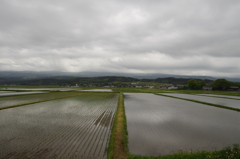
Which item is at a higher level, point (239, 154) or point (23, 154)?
point (239, 154)

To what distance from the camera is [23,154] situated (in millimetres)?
6699

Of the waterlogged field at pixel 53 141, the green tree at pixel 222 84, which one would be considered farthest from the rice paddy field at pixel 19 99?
the green tree at pixel 222 84

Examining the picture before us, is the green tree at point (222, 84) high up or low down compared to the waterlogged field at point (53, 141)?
up

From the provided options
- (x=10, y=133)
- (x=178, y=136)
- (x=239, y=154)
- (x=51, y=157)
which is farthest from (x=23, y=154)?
(x=239, y=154)

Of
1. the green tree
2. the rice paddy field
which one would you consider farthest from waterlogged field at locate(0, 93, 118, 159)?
the green tree

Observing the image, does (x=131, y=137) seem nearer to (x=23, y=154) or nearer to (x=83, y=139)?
(x=83, y=139)

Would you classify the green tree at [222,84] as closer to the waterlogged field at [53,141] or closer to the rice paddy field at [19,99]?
the rice paddy field at [19,99]

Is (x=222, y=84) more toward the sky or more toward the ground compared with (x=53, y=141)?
more toward the sky

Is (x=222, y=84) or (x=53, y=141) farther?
(x=222, y=84)

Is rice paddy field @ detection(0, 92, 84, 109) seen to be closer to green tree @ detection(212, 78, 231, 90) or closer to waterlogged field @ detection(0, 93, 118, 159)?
waterlogged field @ detection(0, 93, 118, 159)

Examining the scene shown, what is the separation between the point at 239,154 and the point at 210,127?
533 cm

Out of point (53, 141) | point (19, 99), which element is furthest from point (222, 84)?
point (19, 99)

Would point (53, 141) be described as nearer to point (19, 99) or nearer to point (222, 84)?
point (19, 99)

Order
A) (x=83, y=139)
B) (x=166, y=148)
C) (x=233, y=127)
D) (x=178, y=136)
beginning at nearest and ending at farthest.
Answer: (x=166, y=148) < (x=83, y=139) < (x=178, y=136) < (x=233, y=127)
